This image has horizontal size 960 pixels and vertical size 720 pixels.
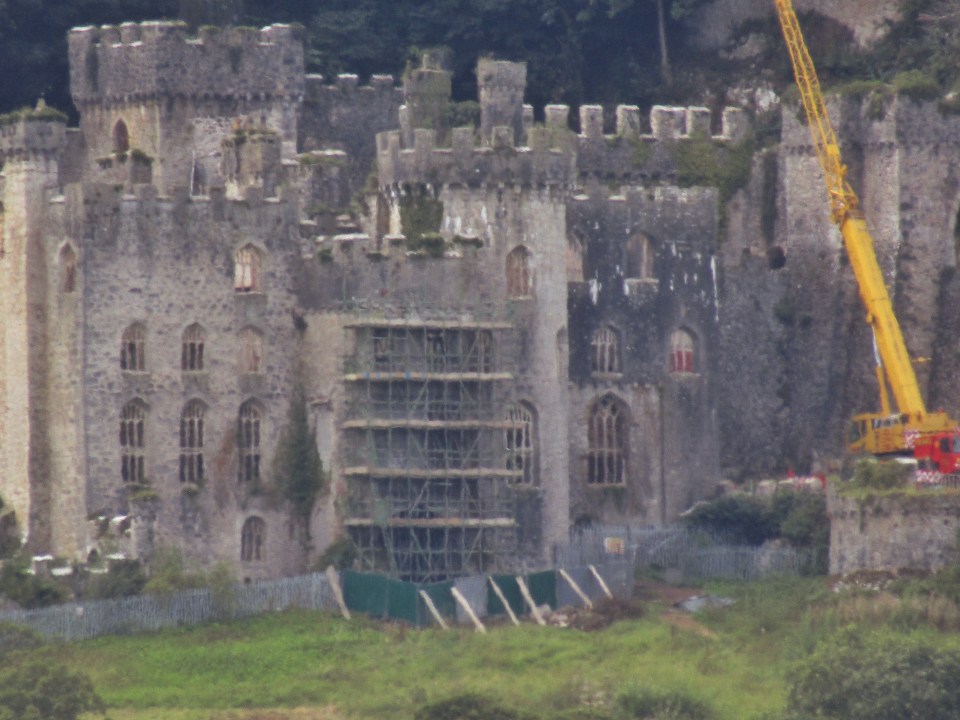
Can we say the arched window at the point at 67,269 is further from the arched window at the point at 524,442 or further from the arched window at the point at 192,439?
the arched window at the point at 524,442

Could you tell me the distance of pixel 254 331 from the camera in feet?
363

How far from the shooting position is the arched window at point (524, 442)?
11162cm

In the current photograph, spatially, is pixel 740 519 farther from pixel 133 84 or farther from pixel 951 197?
pixel 133 84

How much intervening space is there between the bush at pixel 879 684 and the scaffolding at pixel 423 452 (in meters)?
14.9

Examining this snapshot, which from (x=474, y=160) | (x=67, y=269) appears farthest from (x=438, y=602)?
(x=67, y=269)

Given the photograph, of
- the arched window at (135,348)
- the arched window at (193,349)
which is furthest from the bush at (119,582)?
the arched window at (193,349)

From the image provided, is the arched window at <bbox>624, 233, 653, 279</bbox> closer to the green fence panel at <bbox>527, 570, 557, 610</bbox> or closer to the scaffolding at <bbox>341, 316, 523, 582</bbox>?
the scaffolding at <bbox>341, 316, 523, 582</bbox>

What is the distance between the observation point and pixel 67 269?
4289 inches

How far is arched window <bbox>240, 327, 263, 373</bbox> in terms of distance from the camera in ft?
362

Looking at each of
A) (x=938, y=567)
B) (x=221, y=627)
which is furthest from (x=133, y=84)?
(x=938, y=567)

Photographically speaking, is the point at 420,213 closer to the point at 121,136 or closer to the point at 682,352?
the point at 682,352

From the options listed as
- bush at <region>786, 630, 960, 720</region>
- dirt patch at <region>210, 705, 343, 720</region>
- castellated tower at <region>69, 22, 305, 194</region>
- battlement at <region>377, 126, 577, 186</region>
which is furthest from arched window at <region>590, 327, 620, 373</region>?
bush at <region>786, 630, 960, 720</region>

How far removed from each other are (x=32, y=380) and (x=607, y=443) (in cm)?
1628

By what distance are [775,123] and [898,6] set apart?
6022mm
